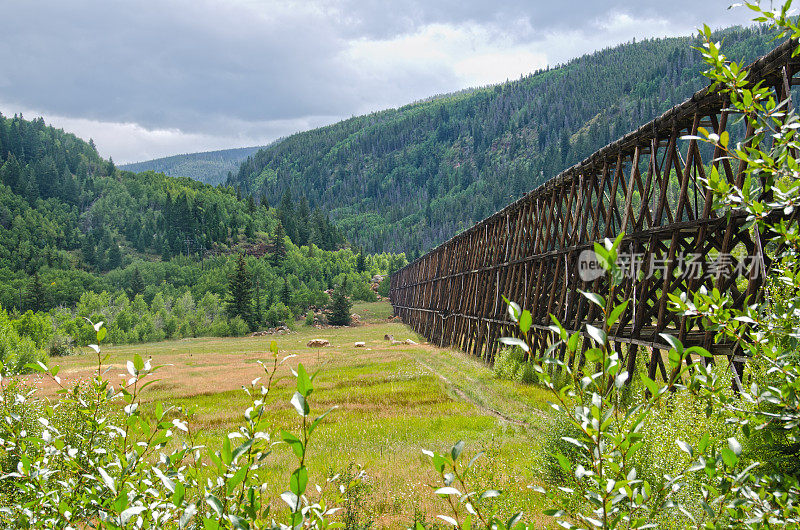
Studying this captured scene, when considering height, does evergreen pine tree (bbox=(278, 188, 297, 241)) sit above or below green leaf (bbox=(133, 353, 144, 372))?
above

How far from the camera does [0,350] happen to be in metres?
30.8

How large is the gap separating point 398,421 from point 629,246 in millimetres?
7131

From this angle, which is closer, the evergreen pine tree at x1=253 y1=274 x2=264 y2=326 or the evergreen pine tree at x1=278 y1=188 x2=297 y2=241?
the evergreen pine tree at x1=253 y1=274 x2=264 y2=326

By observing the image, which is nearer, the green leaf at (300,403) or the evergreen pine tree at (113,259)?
the green leaf at (300,403)

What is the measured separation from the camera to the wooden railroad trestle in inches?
345

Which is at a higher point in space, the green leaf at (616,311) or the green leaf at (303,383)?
the green leaf at (616,311)

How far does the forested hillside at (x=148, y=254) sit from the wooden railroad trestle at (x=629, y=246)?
4108 centimetres

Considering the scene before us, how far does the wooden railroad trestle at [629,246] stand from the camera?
8.77 meters

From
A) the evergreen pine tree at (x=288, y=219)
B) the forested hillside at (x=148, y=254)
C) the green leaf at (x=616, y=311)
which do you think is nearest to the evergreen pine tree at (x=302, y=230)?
the forested hillside at (x=148, y=254)

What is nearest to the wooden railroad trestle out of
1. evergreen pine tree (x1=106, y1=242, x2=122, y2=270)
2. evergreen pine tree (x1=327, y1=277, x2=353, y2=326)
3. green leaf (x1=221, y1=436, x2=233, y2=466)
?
green leaf (x1=221, y1=436, x2=233, y2=466)

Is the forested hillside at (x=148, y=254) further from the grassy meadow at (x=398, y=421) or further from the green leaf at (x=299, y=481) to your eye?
the green leaf at (x=299, y=481)

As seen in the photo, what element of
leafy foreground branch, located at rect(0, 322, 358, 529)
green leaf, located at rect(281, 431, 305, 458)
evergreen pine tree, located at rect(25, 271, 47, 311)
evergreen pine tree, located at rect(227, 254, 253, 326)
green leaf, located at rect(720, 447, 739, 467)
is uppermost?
green leaf, located at rect(720, 447, 739, 467)

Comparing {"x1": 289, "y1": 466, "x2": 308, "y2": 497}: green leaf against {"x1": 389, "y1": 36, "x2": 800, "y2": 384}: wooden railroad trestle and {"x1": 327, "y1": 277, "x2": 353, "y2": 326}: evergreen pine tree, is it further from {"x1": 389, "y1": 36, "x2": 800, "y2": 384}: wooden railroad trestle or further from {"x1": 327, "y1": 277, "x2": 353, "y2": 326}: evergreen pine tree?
{"x1": 327, "y1": 277, "x2": 353, "y2": 326}: evergreen pine tree

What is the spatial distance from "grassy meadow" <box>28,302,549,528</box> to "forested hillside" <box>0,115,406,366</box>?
1438 inches
